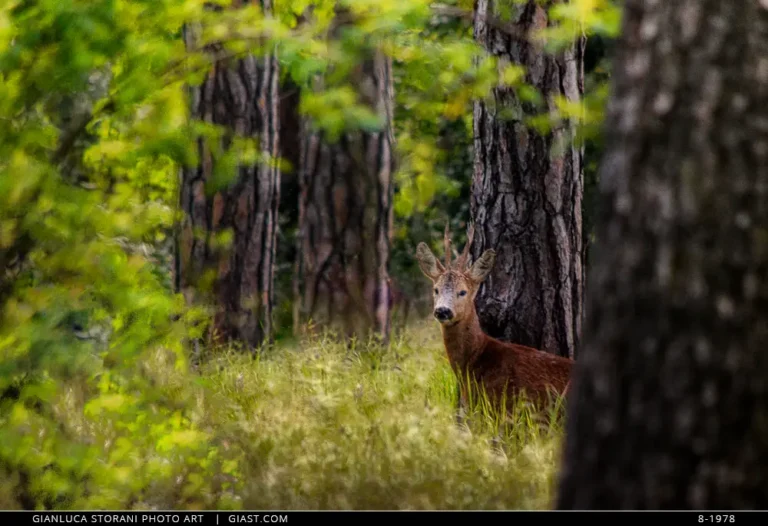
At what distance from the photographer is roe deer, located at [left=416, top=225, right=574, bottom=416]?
23.7 ft

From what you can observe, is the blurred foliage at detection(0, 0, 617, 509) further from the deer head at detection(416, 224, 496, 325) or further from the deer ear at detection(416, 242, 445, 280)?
the deer ear at detection(416, 242, 445, 280)

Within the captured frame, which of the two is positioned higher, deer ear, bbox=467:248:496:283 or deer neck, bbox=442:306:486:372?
deer ear, bbox=467:248:496:283

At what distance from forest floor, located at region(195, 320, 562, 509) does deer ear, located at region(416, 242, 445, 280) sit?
746 millimetres

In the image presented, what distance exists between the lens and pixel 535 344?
8.06 metres

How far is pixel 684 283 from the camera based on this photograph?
3469 mm

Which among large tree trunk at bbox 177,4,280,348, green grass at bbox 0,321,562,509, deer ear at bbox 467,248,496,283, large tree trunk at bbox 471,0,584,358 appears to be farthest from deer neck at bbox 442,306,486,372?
large tree trunk at bbox 177,4,280,348

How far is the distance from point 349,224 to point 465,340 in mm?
4818

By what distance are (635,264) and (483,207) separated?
15.1 ft

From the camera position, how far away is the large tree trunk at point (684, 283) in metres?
3.46

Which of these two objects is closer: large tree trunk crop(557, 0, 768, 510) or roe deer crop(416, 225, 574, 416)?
large tree trunk crop(557, 0, 768, 510)
